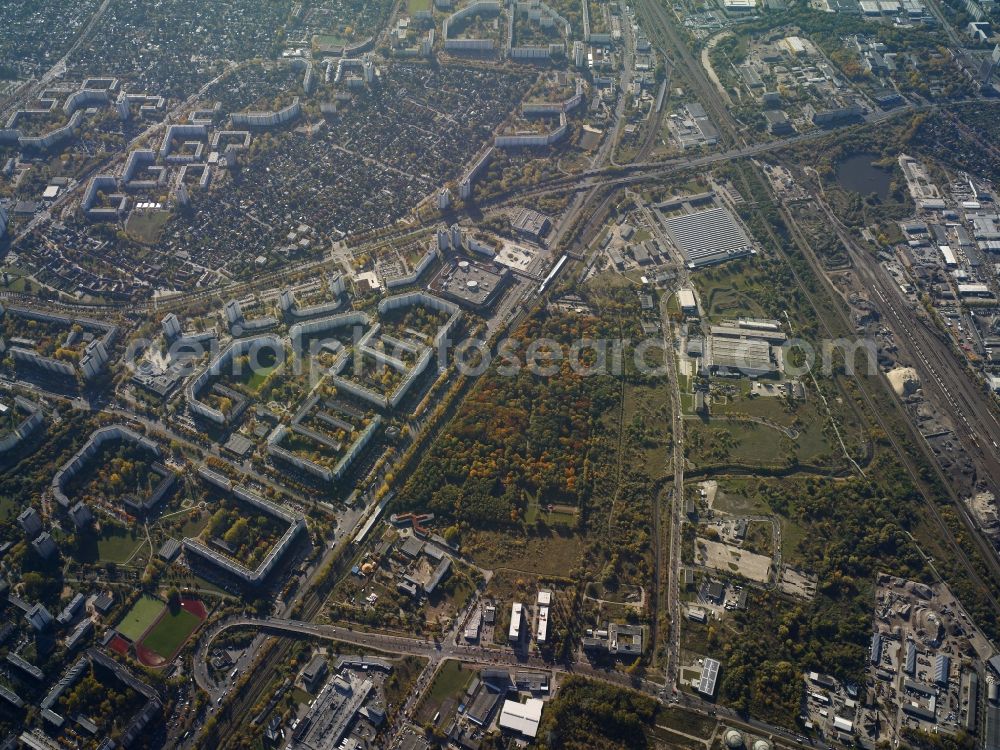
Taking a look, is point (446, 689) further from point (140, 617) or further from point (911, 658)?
point (911, 658)

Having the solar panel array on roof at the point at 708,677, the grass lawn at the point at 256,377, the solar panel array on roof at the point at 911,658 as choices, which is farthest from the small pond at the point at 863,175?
the grass lawn at the point at 256,377

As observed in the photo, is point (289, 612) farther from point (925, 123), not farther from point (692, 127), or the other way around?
point (925, 123)

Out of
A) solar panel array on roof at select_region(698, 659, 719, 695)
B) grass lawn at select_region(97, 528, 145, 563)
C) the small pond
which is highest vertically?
the small pond

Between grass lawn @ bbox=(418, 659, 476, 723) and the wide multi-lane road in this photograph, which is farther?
grass lawn @ bbox=(418, 659, 476, 723)

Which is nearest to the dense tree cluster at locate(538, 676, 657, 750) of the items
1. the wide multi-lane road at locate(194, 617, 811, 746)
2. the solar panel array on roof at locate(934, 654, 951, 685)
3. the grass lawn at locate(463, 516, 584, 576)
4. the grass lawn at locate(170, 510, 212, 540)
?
the wide multi-lane road at locate(194, 617, 811, 746)

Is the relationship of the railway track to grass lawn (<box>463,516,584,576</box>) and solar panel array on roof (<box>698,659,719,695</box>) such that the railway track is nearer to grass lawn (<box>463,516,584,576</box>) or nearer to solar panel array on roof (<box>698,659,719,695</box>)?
solar panel array on roof (<box>698,659,719,695</box>)

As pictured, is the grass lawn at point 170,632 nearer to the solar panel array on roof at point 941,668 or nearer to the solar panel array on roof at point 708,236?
the solar panel array on roof at point 941,668

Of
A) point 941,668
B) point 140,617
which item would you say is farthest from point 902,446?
point 140,617

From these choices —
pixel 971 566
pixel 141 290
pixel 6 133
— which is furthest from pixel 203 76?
pixel 971 566
